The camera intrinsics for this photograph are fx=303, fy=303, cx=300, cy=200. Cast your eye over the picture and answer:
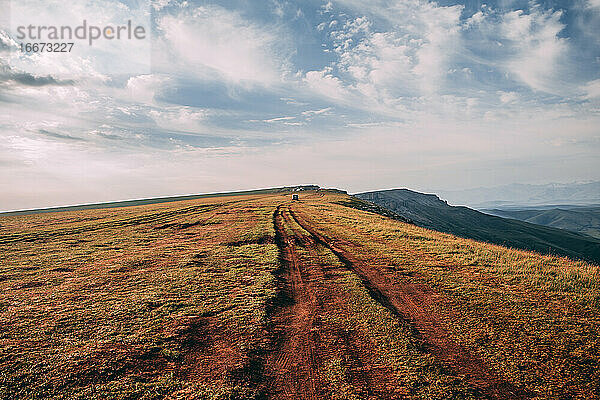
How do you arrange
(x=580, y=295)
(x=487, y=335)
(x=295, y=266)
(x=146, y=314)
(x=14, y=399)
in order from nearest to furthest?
(x=14, y=399) → (x=487, y=335) → (x=146, y=314) → (x=580, y=295) → (x=295, y=266)

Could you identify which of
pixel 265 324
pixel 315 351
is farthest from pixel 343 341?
pixel 265 324

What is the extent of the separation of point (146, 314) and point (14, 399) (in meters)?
5.39

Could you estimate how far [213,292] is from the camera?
16.4 m

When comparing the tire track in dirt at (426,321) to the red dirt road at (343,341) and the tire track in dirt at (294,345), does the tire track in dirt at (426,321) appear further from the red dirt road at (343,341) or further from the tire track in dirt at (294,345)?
the tire track in dirt at (294,345)

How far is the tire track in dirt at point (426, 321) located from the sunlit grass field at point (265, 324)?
17 cm

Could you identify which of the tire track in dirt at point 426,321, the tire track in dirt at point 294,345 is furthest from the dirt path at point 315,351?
the tire track in dirt at point 426,321

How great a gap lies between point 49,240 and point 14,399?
3345 cm

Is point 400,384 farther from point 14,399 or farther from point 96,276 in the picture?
point 96,276

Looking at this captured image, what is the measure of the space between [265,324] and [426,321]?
7.05m

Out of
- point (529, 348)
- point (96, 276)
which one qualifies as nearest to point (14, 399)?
point (96, 276)

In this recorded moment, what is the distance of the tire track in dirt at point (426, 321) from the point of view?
30.6ft

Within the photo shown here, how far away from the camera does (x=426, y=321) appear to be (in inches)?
526

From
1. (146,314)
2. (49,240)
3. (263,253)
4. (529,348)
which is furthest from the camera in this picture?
(49,240)

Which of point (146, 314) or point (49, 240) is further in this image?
point (49, 240)
